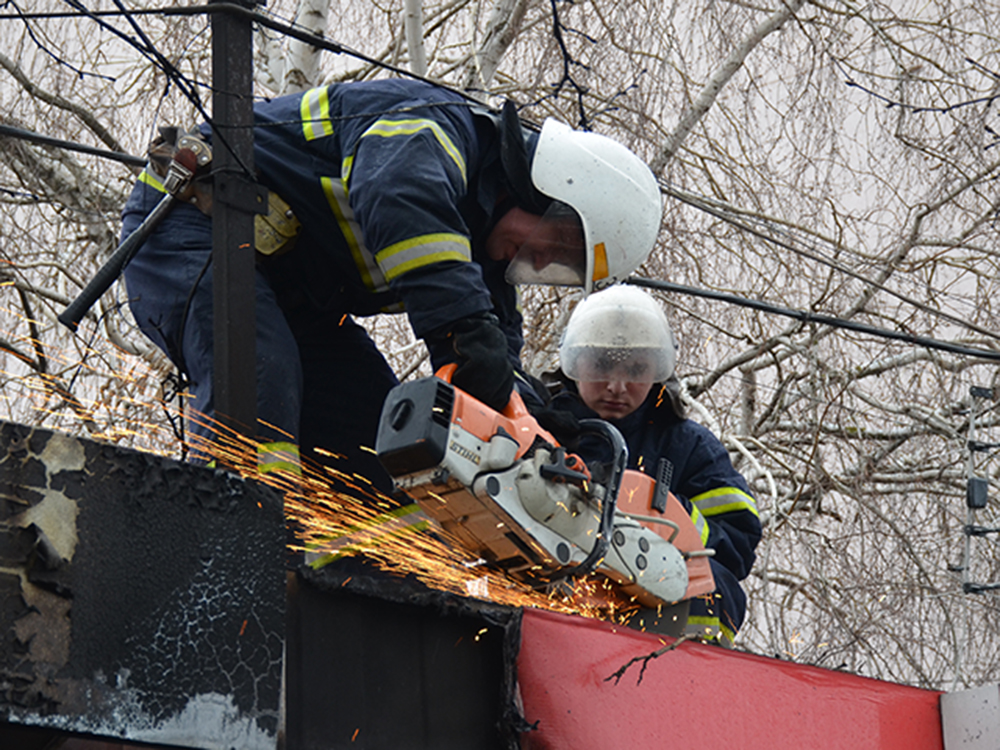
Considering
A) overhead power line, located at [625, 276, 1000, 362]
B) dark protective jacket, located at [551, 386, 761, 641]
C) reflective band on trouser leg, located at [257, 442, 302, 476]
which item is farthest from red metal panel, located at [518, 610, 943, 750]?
overhead power line, located at [625, 276, 1000, 362]

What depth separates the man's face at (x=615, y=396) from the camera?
442cm

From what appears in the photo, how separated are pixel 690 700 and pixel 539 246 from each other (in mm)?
1374

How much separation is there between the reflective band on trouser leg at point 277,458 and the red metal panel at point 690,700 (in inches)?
29.1

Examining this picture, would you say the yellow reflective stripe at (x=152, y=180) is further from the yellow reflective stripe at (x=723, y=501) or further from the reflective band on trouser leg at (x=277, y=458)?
the yellow reflective stripe at (x=723, y=501)

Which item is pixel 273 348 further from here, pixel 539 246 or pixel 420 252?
pixel 539 246

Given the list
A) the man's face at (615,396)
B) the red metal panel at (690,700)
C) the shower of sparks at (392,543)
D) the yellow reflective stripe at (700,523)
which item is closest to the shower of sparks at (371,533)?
the shower of sparks at (392,543)

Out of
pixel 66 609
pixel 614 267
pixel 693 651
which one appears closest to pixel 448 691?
pixel 693 651

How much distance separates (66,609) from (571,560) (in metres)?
1.52

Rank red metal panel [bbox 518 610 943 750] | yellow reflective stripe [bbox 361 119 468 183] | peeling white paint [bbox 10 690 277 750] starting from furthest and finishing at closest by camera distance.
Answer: yellow reflective stripe [bbox 361 119 468 183], red metal panel [bbox 518 610 943 750], peeling white paint [bbox 10 690 277 750]

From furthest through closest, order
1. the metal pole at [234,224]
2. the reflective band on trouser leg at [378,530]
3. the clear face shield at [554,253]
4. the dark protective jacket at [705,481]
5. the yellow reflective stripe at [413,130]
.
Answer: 1. the dark protective jacket at [705,481]
2. the clear face shield at [554,253]
3. the reflective band on trouser leg at [378,530]
4. the yellow reflective stripe at [413,130]
5. the metal pole at [234,224]

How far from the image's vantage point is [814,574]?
25.0 feet

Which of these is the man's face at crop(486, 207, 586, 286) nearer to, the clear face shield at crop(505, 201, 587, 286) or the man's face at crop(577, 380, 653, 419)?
the clear face shield at crop(505, 201, 587, 286)

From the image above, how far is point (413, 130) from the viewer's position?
9.82ft

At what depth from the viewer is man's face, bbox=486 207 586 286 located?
11.3 ft
